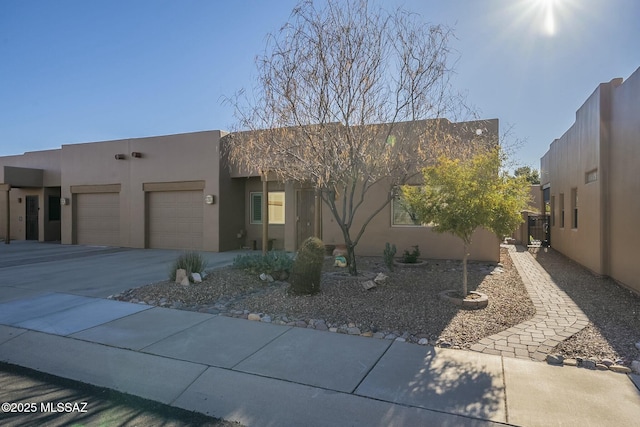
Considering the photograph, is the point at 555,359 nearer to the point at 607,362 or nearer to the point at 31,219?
the point at 607,362

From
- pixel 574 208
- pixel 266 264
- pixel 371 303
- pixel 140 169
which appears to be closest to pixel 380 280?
pixel 371 303

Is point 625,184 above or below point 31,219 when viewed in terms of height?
above

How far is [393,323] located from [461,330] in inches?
37.0

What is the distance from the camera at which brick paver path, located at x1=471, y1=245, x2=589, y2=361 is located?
196 inches

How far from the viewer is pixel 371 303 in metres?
6.97

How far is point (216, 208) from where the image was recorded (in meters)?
15.3

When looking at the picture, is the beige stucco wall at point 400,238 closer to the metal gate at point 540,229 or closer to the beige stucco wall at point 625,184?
the beige stucco wall at point 625,184

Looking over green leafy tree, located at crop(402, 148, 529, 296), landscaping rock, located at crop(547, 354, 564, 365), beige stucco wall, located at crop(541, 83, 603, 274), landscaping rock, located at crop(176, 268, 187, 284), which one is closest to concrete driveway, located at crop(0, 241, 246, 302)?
landscaping rock, located at crop(176, 268, 187, 284)

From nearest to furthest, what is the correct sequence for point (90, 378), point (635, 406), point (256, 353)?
point (635, 406) → point (90, 378) → point (256, 353)

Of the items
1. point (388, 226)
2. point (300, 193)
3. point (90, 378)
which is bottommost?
point (90, 378)

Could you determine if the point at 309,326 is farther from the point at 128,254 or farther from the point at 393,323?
the point at 128,254

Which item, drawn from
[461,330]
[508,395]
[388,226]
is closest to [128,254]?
[388,226]

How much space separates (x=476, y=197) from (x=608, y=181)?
4.95 metres

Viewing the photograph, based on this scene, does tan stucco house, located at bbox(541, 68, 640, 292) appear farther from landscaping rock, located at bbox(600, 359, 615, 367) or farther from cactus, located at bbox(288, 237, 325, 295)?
cactus, located at bbox(288, 237, 325, 295)
